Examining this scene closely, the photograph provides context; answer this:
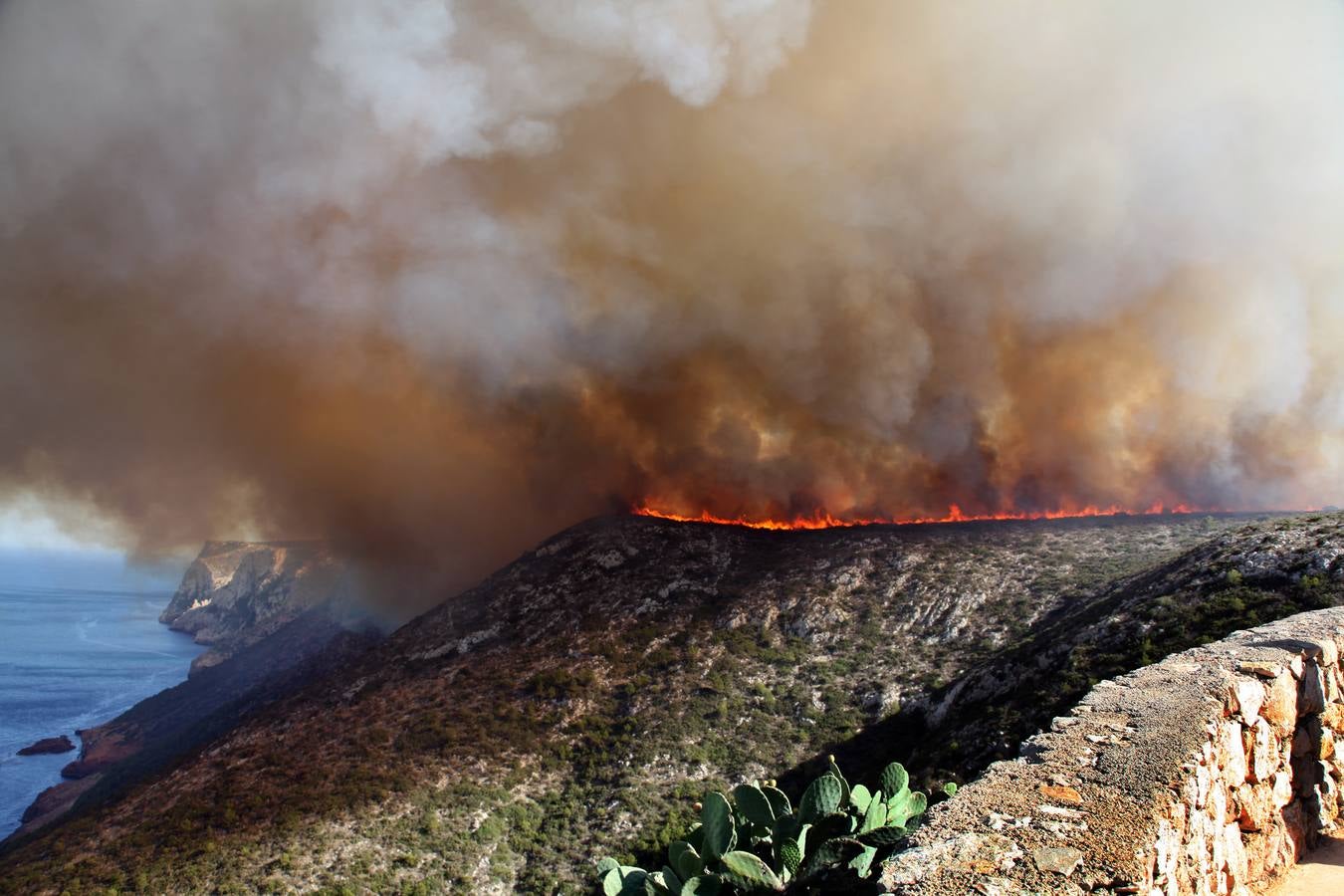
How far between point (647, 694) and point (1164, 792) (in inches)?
1142

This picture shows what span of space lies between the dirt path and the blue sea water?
6889 centimetres

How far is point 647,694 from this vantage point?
112 feet

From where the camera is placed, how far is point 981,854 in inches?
264

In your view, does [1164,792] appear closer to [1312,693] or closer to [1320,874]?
[1320,874]

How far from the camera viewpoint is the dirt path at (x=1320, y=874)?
8398 millimetres

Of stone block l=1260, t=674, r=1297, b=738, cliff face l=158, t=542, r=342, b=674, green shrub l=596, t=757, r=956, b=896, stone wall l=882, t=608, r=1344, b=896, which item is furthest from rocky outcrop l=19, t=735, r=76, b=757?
stone block l=1260, t=674, r=1297, b=738

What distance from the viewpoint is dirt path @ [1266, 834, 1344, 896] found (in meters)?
8.40

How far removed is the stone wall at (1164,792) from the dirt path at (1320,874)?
0.55 feet

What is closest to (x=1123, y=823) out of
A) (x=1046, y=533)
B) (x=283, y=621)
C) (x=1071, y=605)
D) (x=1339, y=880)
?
(x=1339, y=880)

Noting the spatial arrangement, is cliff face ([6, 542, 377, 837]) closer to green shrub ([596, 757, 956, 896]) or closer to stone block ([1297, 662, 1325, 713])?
green shrub ([596, 757, 956, 896])

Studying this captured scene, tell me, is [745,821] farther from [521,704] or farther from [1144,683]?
[521,704]

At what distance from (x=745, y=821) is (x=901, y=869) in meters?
3.54

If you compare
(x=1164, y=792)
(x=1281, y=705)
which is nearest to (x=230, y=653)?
(x=1164, y=792)

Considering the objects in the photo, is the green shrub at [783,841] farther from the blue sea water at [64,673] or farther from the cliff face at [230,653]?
the blue sea water at [64,673]
